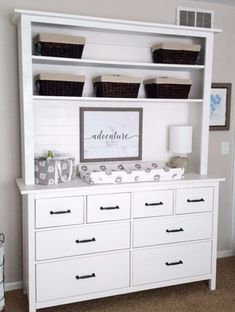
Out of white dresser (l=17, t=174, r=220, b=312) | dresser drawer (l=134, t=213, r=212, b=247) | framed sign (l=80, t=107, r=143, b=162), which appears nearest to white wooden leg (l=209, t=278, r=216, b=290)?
white dresser (l=17, t=174, r=220, b=312)

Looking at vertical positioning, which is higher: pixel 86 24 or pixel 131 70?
pixel 86 24

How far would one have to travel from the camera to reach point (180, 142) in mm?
3178

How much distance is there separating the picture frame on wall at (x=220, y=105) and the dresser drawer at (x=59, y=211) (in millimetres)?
1579

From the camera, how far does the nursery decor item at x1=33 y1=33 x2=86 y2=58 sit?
8.81 feet

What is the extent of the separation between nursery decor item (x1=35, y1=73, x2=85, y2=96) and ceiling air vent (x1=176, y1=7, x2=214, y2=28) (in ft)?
3.69

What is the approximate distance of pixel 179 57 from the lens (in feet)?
10.1

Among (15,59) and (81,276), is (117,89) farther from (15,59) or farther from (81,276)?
(81,276)

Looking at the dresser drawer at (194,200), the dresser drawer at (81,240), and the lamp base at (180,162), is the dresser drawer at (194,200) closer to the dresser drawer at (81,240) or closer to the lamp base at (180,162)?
the lamp base at (180,162)

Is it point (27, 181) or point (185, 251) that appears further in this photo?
point (185, 251)

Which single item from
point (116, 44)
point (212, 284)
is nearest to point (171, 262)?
point (212, 284)

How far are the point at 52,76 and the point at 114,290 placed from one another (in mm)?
1617

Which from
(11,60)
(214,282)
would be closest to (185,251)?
(214,282)

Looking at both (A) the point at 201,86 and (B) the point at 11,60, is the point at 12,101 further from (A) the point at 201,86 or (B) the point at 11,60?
(A) the point at 201,86

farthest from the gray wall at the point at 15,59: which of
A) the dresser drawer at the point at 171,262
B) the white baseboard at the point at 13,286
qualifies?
the dresser drawer at the point at 171,262
